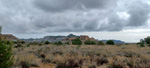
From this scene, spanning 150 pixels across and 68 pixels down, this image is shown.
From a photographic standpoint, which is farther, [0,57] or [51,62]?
[51,62]

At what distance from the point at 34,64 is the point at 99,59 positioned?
19.4ft

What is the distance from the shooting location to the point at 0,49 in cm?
573

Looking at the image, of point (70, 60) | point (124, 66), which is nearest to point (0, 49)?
point (70, 60)

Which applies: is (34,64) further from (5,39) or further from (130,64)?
(130,64)

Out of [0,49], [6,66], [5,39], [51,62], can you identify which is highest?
[5,39]

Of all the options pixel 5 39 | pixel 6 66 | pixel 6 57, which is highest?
pixel 5 39

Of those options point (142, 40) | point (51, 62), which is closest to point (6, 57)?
point (51, 62)

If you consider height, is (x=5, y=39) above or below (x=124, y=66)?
above

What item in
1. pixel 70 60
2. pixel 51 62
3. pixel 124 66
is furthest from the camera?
pixel 51 62

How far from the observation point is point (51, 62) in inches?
500

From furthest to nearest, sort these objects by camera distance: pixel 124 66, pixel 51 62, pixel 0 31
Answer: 1. pixel 51 62
2. pixel 124 66
3. pixel 0 31

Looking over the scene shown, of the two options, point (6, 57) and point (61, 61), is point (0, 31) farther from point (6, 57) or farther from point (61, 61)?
point (61, 61)

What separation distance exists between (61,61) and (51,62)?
2.11 metres

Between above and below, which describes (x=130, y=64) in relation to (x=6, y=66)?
below
